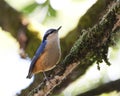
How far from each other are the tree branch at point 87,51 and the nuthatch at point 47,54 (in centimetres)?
4

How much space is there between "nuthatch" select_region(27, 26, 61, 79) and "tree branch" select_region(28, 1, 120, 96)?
0.04 metres

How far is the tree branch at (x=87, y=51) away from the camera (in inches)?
44.4

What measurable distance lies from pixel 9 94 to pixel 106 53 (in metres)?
0.46

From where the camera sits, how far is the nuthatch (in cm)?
118

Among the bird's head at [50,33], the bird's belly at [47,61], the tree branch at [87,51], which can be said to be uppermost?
the bird's head at [50,33]

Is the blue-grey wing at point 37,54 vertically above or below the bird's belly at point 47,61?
above

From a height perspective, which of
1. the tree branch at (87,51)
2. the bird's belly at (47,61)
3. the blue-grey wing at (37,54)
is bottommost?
the tree branch at (87,51)

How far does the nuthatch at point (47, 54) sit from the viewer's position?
1.18 meters

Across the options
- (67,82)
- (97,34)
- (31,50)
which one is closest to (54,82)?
(67,82)

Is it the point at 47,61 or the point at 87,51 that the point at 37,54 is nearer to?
the point at 47,61

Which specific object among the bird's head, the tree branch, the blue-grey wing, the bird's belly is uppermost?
the bird's head

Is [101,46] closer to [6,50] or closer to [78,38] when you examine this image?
[78,38]

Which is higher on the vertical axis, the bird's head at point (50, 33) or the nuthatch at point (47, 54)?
the bird's head at point (50, 33)

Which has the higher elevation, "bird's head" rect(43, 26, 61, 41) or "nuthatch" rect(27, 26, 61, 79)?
"bird's head" rect(43, 26, 61, 41)
